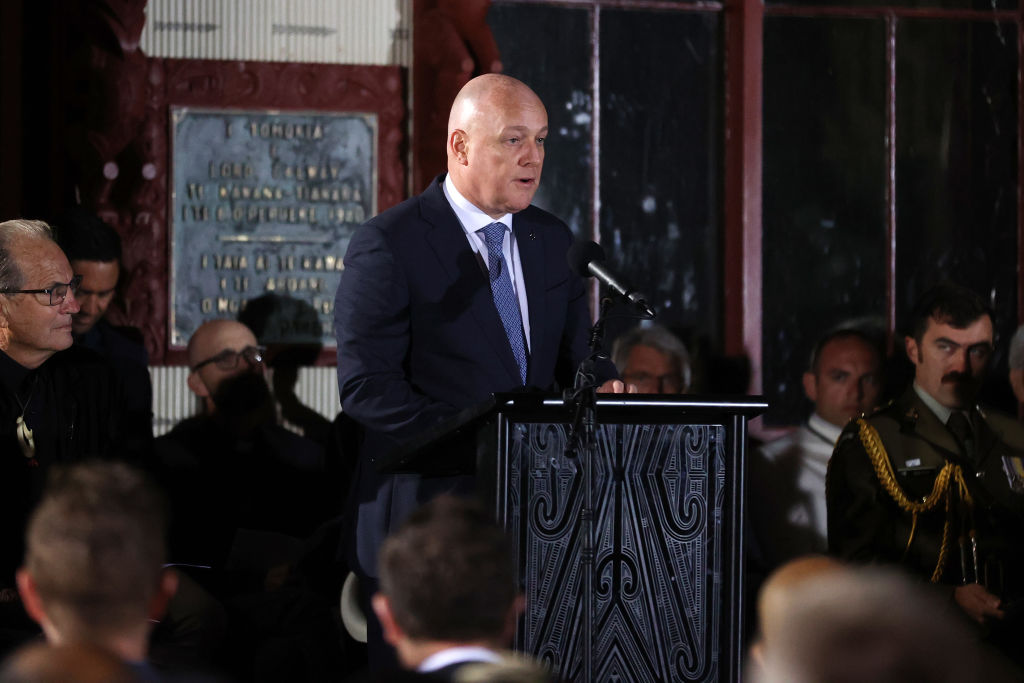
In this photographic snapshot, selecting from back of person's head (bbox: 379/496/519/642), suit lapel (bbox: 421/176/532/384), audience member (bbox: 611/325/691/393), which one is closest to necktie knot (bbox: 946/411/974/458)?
audience member (bbox: 611/325/691/393)

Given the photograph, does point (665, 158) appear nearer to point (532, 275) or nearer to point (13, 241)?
point (532, 275)

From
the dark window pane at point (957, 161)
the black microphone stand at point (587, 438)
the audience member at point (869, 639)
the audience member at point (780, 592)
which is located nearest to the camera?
the audience member at point (869, 639)

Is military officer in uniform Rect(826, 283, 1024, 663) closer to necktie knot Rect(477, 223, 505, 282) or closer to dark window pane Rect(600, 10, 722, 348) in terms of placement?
dark window pane Rect(600, 10, 722, 348)

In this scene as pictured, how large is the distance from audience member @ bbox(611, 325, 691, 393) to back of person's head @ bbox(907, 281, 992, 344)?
85cm

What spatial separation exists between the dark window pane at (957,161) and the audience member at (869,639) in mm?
4434

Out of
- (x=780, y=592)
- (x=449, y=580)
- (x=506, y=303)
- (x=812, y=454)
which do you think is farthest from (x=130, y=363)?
(x=780, y=592)

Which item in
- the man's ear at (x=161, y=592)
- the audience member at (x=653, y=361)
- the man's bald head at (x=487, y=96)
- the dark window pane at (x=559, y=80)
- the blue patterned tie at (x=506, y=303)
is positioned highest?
the dark window pane at (x=559, y=80)

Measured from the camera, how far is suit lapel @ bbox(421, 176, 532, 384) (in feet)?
10.8

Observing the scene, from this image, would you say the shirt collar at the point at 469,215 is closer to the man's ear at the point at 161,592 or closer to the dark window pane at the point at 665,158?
the man's ear at the point at 161,592

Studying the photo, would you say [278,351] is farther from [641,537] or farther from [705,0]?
[641,537]

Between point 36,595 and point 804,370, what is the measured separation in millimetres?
4316

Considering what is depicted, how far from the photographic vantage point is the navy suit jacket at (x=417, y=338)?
10.4 ft

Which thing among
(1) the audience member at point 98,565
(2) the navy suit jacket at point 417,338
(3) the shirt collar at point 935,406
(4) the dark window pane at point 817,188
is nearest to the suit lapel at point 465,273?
(2) the navy suit jacket at point 417,338

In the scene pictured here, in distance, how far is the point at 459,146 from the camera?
3438 millimetres
